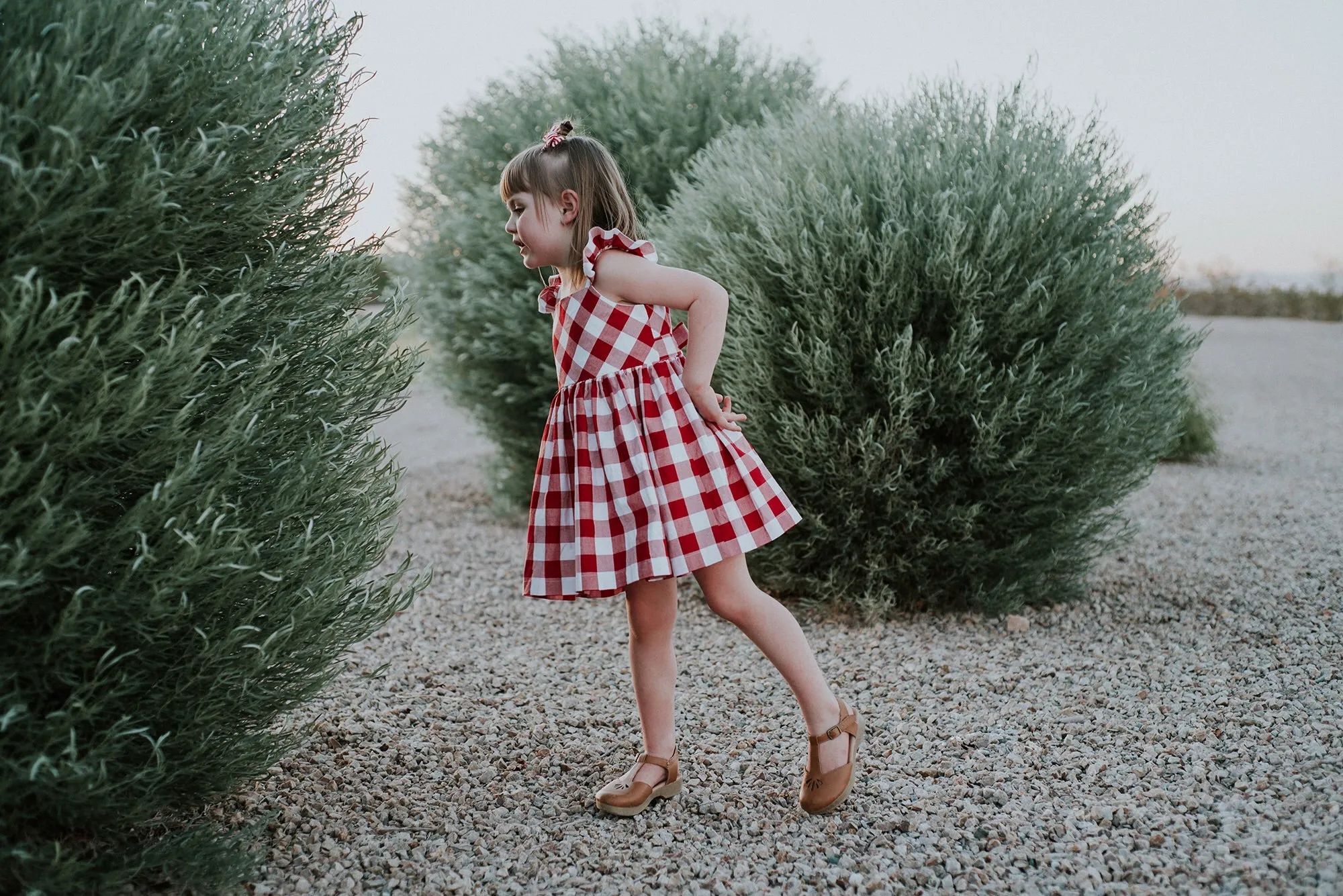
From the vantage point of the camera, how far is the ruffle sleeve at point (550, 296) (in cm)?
268

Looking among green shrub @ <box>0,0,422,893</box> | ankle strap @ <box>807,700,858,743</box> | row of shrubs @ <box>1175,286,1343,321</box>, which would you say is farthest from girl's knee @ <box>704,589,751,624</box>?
row of shrubs @ <box>1175,286,1343,321</box>

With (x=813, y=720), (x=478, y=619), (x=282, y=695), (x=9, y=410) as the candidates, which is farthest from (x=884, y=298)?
(x=9, y=410)

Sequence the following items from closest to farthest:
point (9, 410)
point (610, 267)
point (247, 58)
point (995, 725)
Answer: point (9, 410) < point (247, 58) < point (610, 267) < point (995, 725)

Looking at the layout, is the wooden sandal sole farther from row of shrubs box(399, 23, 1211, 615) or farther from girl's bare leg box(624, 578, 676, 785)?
row of shrubs box(399, 23, 1211, 615)

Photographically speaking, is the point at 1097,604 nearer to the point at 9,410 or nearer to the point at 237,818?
the point at 237,818

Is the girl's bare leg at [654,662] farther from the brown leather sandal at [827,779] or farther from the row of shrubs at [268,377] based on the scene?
the row of shrubs at [268,377]

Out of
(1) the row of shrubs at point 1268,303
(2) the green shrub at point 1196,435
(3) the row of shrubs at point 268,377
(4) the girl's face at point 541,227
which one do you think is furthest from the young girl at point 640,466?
→ (1) the row of shrubs at point 1268,303

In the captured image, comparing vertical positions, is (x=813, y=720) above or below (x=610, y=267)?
below

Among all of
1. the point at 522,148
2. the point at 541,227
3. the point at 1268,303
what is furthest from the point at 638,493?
the point at 1268,303

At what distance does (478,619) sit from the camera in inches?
182

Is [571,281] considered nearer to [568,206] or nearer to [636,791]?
[568,206]

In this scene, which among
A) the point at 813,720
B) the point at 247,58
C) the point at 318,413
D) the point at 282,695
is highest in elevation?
the point at 247,58

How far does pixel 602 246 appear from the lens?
2473 millimetres

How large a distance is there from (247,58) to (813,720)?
2048 millimetres
